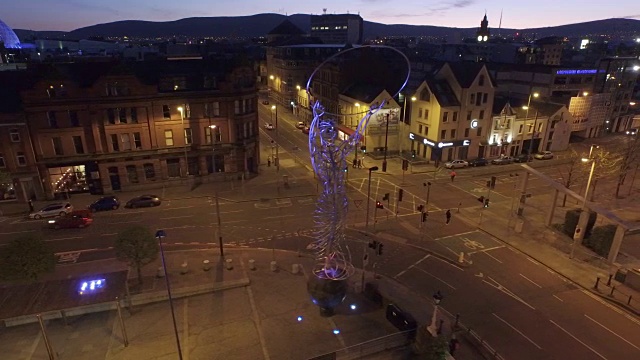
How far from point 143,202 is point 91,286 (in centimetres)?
1797

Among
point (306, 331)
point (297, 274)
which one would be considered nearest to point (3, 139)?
point (297, 274)

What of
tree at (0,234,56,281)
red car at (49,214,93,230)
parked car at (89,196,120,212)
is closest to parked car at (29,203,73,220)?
red car at (49,214,93,230)

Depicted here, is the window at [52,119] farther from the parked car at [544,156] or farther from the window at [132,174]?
the parked car at [544,156]

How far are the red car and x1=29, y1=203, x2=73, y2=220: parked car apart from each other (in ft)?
7.44

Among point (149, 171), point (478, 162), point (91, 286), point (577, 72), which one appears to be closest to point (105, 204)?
point (149, 171)

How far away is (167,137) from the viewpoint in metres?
52.3

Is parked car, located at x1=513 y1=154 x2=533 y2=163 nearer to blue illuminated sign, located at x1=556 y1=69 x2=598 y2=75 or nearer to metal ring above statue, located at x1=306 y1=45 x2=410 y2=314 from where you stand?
blue illuminated sign, located at x1=556 y1=69 x2=598 y2=75

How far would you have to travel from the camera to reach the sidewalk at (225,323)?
24672 millimetres

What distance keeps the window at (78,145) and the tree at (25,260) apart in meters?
25.6

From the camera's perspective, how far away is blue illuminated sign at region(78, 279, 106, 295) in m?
29.5

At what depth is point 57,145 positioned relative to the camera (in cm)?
4825

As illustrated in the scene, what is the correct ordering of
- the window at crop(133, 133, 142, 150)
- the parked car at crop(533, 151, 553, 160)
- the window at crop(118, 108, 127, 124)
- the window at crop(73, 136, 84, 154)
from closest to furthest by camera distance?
the window at crop(73, 136, 84, 154), the window at crop(118, 108, 127, 124), the window at crop(133, 133, 142, 150), the parked car at crop(533, 151, 553, 160)

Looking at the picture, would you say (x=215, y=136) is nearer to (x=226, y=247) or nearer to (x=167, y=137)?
(x=167, y=137)

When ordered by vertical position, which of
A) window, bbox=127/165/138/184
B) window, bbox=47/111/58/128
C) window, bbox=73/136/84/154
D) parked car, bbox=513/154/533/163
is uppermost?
window, bbox=47/111/58/128
